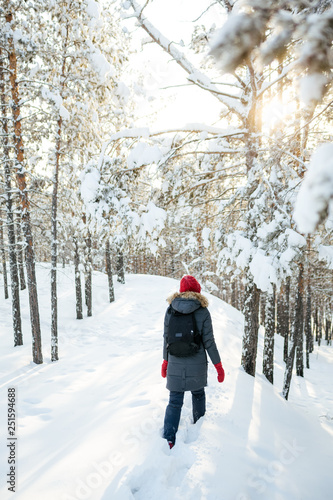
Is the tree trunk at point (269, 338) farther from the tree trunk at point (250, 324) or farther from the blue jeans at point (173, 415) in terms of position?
the blue jeans at point (173, 415)

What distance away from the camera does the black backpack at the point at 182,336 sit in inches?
131

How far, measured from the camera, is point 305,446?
3.70 metres

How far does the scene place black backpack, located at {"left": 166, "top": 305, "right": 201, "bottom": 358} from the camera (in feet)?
10.9

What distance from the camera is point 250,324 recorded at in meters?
6.30

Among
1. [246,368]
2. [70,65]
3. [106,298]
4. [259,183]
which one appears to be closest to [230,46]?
[259,183]

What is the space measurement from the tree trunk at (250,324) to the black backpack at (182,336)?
110 inches

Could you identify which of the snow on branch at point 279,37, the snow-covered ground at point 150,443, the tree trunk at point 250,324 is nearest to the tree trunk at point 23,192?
the snow-covered ground at point 150,443

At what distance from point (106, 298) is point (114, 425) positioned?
52.1ft

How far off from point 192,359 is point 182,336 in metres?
0.35

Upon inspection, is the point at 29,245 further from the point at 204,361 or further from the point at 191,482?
the point at 191,482

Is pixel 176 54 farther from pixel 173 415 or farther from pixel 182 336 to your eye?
pixel 173 415

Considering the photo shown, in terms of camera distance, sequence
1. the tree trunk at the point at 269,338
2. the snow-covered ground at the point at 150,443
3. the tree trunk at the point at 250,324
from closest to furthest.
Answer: the snow-covered ground at the point at 150,443, the tree trunk at the point at 250,324, the tree trunk at the point at 269,338

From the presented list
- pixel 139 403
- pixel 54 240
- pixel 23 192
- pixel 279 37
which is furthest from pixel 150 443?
pixel 23 192

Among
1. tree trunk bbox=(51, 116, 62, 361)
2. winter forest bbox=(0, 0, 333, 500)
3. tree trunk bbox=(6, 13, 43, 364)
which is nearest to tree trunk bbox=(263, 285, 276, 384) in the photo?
winter forest bbox=(0, 0, 333, 500)
